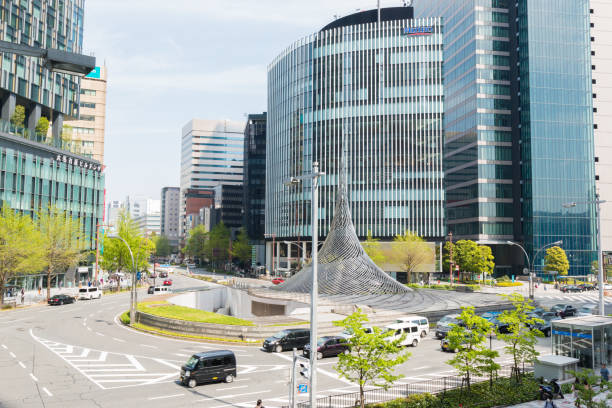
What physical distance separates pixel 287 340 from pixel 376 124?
78.1m

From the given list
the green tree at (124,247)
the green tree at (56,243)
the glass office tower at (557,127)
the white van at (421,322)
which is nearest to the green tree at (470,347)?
the white van at (421,322)

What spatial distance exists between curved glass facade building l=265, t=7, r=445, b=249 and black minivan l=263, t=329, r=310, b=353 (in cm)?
6765

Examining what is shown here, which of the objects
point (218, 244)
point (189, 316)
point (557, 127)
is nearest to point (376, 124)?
point (557, 127)

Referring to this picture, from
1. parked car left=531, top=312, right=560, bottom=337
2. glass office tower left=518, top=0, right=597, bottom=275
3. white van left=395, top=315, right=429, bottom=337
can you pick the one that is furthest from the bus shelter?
glass office tower left=518, top=0, right=597, bottom=275

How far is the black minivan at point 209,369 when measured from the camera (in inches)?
969

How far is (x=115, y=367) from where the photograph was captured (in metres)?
27.9

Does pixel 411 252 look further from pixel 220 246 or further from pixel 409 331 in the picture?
pixel 220 246

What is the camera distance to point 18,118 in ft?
232

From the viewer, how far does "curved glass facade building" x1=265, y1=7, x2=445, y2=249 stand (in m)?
102

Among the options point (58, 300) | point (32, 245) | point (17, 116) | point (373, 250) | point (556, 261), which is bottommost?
point (58, 300)

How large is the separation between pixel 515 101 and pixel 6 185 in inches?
3966

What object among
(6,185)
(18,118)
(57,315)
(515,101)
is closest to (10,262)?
(57,315)

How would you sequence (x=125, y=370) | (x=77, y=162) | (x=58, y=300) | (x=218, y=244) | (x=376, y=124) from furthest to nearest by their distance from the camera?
(x=218, y=244), (x=376, y=124), (x=77, y=162), (x=58, y=300), (x=125, y=370)

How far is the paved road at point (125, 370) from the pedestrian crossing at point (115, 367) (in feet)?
0.16
